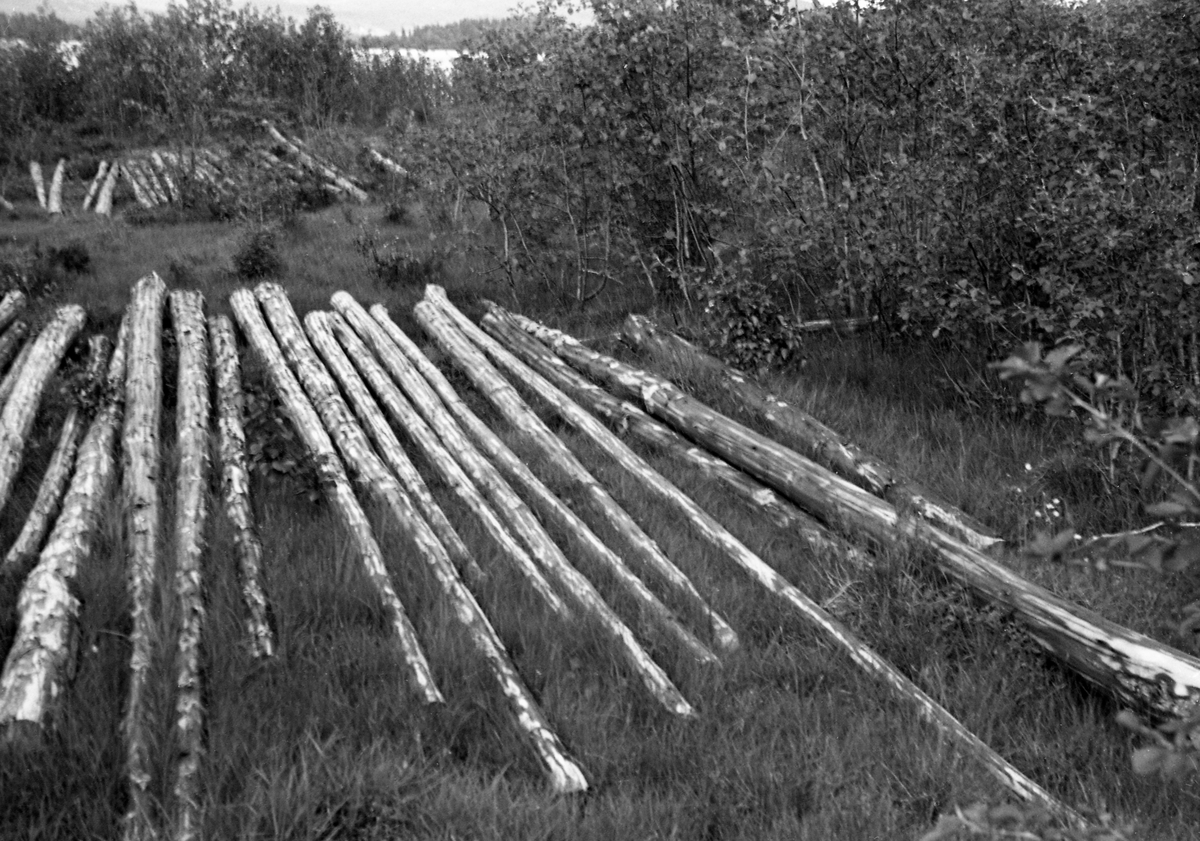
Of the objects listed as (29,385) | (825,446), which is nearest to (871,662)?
(825,446)

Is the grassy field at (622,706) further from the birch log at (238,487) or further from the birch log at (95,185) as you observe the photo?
the birch log at (95,185)

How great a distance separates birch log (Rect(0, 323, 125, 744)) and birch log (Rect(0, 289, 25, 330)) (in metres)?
3.81

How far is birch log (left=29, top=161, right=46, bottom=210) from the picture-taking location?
57.8 feet

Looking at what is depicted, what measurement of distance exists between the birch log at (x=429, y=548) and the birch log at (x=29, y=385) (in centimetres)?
172

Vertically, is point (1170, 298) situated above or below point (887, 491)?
above

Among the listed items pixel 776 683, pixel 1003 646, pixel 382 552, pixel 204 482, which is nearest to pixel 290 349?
pixel 204 482

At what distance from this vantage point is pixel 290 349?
862 cm

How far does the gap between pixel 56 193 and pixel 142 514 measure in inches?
573

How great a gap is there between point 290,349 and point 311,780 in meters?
5.55

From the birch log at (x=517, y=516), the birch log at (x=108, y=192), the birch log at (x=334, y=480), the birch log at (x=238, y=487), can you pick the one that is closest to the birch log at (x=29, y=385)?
the birch log at (x=238, y=487)

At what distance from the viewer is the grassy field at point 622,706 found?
354 cm

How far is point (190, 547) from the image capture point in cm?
512

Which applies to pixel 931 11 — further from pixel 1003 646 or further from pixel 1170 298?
pixel 1003 646

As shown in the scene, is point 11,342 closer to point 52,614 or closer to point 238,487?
point 238,487
